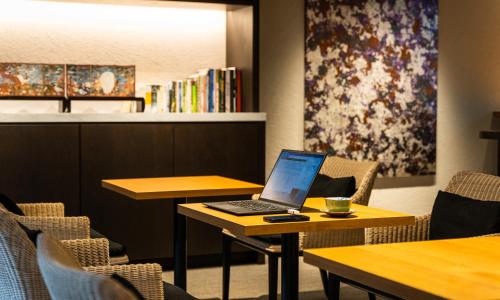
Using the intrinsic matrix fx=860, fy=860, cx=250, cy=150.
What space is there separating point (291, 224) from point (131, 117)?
2.76 metres

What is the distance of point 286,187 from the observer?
3.54m

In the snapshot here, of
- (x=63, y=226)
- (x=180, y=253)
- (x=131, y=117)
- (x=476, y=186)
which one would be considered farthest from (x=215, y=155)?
(x=476, y=186)

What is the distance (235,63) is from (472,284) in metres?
4.33

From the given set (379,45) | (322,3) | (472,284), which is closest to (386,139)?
(379,45)

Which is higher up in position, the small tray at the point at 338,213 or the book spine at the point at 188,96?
the book spine at the point at 188,96

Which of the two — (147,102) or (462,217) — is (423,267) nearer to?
(462,217)

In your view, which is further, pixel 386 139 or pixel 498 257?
pixel 386 139

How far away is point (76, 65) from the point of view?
588 cm

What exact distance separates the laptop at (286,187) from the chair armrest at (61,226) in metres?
0.61

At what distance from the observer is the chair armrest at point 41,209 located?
4324 millimetres

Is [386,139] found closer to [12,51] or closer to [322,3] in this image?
[322,3]

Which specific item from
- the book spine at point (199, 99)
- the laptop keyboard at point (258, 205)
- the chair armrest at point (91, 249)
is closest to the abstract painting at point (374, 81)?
the book spine at point (199, 99)

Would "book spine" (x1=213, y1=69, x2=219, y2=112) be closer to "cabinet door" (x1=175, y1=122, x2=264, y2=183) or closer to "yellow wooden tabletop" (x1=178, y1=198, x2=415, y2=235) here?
"cabinet door" (x1=175, y1=122, x2=264, y2=183)

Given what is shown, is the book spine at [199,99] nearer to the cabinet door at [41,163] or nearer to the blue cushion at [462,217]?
the cabinet door at [41,163]
